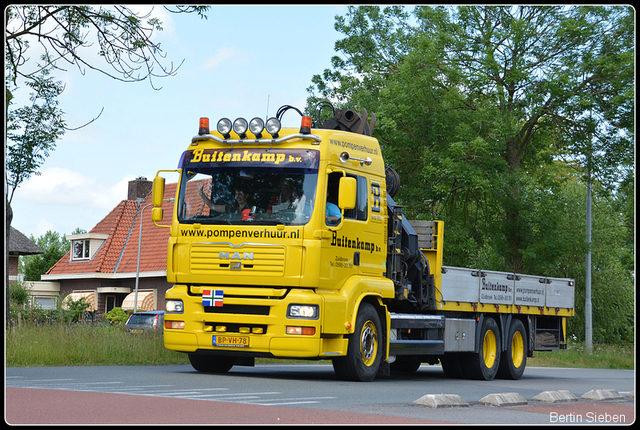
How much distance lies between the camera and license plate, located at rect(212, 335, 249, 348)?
12562mm

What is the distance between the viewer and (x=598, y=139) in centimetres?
3019

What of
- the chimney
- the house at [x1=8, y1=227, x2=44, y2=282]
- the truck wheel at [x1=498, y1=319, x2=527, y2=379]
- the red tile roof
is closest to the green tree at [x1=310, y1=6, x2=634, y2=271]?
the truck wheel at [x1=498, y1=319, x2=527, y2=379]

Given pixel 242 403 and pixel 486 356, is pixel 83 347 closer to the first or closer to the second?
pixel 486 356

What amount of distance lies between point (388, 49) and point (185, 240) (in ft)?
85.4

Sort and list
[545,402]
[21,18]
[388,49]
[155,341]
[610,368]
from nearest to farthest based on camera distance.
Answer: [545,402], [21,18], [155,341], [610,368], [388,49]

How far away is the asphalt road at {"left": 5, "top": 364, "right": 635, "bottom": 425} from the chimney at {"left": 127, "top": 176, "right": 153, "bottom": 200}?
137ft

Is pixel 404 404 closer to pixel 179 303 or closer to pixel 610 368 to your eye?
pixel 179 303

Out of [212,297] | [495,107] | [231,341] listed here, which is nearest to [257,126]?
[212,297]

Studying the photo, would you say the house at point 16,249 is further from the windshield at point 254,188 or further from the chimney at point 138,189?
the windshield at point 254,188

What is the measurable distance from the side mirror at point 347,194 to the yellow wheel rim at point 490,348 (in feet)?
19.5

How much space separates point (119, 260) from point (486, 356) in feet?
123

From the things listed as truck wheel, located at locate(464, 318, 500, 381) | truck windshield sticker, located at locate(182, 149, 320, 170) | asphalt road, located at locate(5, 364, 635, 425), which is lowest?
asphalt road, located at locate(5, 364, 635, 425)

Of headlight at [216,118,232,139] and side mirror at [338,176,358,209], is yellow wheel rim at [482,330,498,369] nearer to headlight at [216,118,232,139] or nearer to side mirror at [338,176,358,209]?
side mirror at [338,176,358,209]

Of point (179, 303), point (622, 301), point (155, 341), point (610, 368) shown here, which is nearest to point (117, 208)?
point (622, 301)
